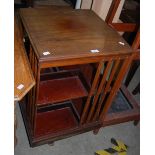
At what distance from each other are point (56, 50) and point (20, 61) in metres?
0.19

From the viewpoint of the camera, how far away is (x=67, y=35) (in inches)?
47.6

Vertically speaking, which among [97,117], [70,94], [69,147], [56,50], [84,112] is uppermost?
[56,50]

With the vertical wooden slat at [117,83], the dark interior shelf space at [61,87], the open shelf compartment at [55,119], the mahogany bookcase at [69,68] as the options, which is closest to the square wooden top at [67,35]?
the mahogany bookcase at [69,68]

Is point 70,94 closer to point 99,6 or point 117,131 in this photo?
point 117,131

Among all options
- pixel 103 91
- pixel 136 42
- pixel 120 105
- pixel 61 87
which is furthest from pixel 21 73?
pixel 120 105

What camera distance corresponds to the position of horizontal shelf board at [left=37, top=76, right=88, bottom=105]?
1343 mm

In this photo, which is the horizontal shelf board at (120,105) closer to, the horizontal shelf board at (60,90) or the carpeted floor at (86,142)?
the carpeted floor at (86,142)

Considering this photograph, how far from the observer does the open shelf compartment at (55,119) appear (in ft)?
5.04

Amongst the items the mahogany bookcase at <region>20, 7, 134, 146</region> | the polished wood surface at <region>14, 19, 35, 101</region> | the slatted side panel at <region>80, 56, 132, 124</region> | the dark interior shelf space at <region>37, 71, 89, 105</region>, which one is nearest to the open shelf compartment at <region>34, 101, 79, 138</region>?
the mahogany bookcase at <region>20, 7, 134, 146</region>

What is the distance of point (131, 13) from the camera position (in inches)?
89.7

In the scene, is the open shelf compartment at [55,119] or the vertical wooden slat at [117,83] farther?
the open shelf compartment at [55,119]

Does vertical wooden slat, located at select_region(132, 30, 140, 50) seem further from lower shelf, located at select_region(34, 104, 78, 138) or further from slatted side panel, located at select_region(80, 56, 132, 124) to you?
lower shelf, located at select_region(34, 104, 78, 138)

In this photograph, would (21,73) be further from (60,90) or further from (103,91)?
(103,91)
